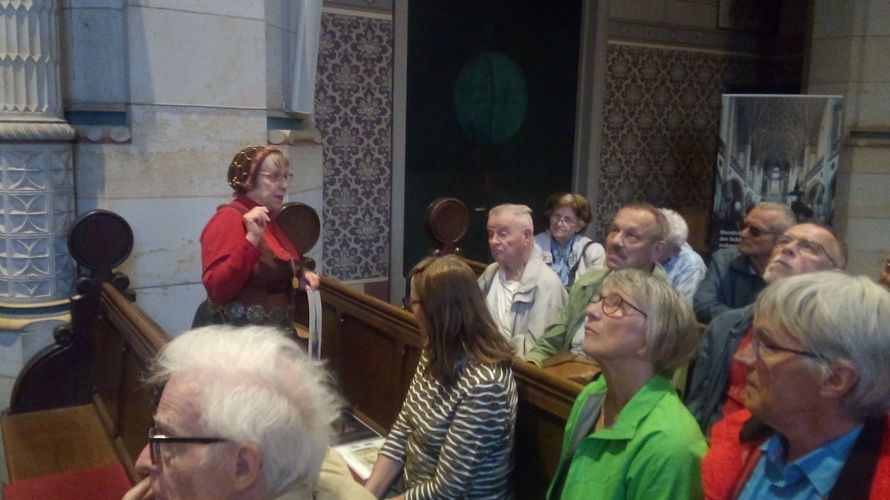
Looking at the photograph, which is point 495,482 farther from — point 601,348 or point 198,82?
point 198,82

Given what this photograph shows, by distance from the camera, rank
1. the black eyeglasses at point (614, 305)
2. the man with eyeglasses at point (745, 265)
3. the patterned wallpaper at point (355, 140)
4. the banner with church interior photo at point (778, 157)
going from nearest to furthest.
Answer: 1. the black eyeglasses at point (614, 305)
2. the man with eyeglasses at point (745, 265)
3. the patterned wallpaper at point (355, 140)
4. the banner with church interior photo at point (778, 157)

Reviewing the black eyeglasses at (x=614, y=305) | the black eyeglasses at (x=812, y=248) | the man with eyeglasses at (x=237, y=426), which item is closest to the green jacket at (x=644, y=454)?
the black eyeglasses at (x=614, y=305)

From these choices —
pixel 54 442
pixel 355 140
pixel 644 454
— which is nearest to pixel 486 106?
pixel 355 140

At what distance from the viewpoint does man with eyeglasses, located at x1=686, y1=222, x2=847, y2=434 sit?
6.91 feet

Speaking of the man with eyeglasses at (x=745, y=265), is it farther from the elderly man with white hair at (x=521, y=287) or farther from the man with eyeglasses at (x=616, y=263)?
the elderly man with white hair at (x=521, y=287)

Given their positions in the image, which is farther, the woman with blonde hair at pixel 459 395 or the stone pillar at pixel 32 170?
the stone pillar at pixel 32 170

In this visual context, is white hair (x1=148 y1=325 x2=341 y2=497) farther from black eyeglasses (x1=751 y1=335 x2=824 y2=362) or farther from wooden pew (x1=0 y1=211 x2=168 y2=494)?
wooden pew (x1=0 y1=211 x2=168 y2=494)

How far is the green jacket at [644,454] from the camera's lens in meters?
1.65

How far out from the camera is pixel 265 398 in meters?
1.34

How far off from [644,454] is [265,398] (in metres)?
0.81

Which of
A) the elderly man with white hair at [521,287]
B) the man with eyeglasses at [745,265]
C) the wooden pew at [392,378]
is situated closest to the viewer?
the wooden pew at [392,378]

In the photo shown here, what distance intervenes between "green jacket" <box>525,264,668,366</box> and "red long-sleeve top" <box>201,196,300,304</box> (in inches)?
→ 41.3

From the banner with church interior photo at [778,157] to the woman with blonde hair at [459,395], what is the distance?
4.83 meters

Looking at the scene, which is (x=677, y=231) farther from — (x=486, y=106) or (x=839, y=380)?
(x=486, y=106)
